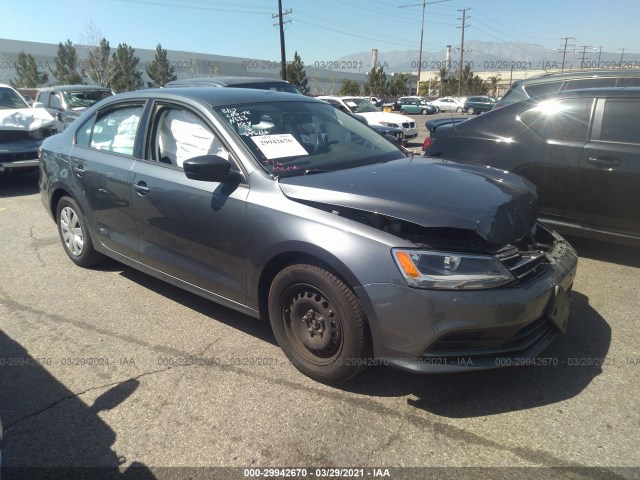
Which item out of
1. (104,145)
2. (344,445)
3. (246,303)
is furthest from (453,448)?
(104,145)

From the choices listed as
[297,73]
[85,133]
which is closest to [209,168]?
[85,133]

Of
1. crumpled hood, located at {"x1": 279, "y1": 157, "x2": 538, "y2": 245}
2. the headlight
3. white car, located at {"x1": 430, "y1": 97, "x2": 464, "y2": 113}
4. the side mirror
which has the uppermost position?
the side mirror

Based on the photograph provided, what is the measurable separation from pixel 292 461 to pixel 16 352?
86.5 inches

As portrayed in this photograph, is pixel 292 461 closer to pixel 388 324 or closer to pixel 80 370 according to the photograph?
pixel 388 324

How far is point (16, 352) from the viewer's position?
3.26m

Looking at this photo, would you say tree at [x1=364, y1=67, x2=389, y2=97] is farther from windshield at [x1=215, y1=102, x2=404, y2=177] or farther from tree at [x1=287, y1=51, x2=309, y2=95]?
windshield at [x1=215, y1=102, x2=404, y2=177]

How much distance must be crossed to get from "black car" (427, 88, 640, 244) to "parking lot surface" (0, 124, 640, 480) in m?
0.79

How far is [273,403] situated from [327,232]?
3.26 ft

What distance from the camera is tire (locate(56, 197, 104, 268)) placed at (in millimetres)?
4488

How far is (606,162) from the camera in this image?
422 cm

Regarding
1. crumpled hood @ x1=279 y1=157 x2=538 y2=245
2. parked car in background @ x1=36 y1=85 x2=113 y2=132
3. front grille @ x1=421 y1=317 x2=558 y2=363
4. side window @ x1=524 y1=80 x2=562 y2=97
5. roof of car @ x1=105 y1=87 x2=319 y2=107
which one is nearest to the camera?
front grille @ x1=421 y1=317 x2=558 y2=363

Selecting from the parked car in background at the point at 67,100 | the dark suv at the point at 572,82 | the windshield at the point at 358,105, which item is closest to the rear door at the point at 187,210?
the dark suv at the point at 572,82

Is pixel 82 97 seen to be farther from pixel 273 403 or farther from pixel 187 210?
pixel 273 403

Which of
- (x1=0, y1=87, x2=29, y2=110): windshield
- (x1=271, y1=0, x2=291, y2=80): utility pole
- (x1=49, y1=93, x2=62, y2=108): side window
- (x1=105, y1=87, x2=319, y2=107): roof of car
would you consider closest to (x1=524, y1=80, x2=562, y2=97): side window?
(x1=105, y1=87, x2=319, y2=107): roof of car
